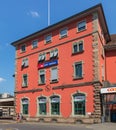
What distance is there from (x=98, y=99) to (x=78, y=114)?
374cm

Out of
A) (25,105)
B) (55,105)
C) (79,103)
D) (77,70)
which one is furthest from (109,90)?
(25,105)

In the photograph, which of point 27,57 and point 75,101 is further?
point 27,57

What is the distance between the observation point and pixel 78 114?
3588cm

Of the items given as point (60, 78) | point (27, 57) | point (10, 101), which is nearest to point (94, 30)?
point (60, 78)

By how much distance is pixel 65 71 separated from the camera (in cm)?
3850

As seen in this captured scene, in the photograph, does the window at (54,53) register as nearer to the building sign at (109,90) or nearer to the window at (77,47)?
the window at (77,47)

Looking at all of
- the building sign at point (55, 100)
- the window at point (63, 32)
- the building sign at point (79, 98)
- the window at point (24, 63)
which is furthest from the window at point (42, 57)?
the building sign at point (79, 98)

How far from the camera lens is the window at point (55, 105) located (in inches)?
1523

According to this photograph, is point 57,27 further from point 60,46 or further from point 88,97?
point 88,97

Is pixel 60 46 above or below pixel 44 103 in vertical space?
above

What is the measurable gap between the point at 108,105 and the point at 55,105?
7.41 m

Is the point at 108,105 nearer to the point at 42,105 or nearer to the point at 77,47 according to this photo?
the point at 77,47

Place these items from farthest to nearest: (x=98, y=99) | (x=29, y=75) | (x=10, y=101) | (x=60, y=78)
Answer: (x=10, y=101) → (x=29, y=75) → (x=60, y=78) → (x=98, y=99)

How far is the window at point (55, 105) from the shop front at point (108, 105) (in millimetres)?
6755
